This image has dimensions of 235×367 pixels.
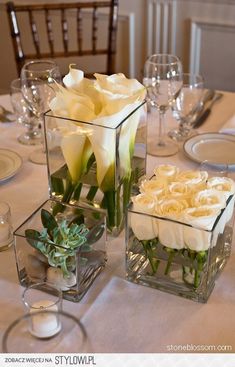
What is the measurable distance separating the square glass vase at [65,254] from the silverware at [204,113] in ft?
2.09

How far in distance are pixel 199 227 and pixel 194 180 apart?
0.37 feet

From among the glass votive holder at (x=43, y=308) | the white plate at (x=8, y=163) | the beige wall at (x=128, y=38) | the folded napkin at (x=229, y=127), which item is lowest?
the beige wall at (x=128, y=38)

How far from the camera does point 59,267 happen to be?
867 millimetres

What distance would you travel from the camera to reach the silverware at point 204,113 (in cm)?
148

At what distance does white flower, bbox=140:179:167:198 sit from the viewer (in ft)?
2.83

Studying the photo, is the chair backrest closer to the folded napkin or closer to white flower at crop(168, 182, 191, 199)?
the folded napkin

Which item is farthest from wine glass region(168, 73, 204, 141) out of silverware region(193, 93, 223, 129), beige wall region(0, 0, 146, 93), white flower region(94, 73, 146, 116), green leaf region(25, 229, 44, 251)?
beige wall region(0, 0, 146, 93)

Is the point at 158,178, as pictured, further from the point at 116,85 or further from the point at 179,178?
the point at 116,85

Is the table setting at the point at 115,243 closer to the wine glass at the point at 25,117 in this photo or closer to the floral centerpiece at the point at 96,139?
the floral centerpiece at the point at 96,139

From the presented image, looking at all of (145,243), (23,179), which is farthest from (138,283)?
(23,179)

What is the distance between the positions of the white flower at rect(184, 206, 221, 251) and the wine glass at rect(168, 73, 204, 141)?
0.62m

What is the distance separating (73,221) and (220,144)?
0.58 meters

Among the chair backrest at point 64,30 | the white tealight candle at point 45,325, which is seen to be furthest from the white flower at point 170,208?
the chair backrest at point 64,30

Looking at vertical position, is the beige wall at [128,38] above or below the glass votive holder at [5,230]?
below
